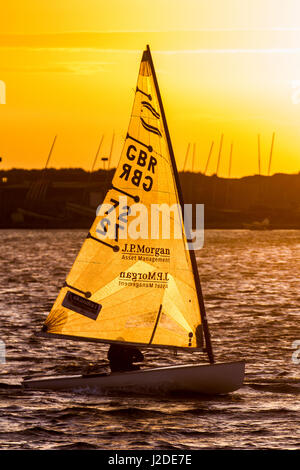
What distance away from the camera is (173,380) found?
26.3 m

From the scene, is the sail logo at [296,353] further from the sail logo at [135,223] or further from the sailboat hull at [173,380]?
the sail logo at [135,223]

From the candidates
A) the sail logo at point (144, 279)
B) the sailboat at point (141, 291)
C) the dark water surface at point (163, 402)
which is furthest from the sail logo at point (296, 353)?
the sail logo at point (144, 279)

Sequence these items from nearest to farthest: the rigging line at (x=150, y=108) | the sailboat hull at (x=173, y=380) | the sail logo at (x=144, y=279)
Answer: the rigging line at (x=150, y=108), the sailboat hull at (x=173, y=380), the sail logo at (x=144, y=279)

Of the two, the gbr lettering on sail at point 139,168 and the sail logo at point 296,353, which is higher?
the gbr lettering on sail at point 139,168

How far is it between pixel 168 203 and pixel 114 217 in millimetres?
1606

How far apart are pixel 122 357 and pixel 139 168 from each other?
519 cm

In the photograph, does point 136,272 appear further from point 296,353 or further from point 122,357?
point 296,353

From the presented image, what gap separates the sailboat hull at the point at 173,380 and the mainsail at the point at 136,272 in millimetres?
750

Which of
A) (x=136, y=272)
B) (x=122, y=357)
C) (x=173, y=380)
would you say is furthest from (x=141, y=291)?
(x=173, y=380)

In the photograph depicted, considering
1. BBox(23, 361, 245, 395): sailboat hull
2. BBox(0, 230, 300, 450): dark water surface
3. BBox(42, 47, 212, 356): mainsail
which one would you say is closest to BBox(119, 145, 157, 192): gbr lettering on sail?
BBox(42, 47, 212, 356): mainsail

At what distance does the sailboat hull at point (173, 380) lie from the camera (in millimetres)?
26047

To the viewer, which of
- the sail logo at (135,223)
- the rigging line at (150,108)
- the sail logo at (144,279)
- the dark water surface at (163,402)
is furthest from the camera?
the sail logo at (144,279)

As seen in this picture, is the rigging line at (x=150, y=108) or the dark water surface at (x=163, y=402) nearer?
the dark water surface at (x=163, y=402)
